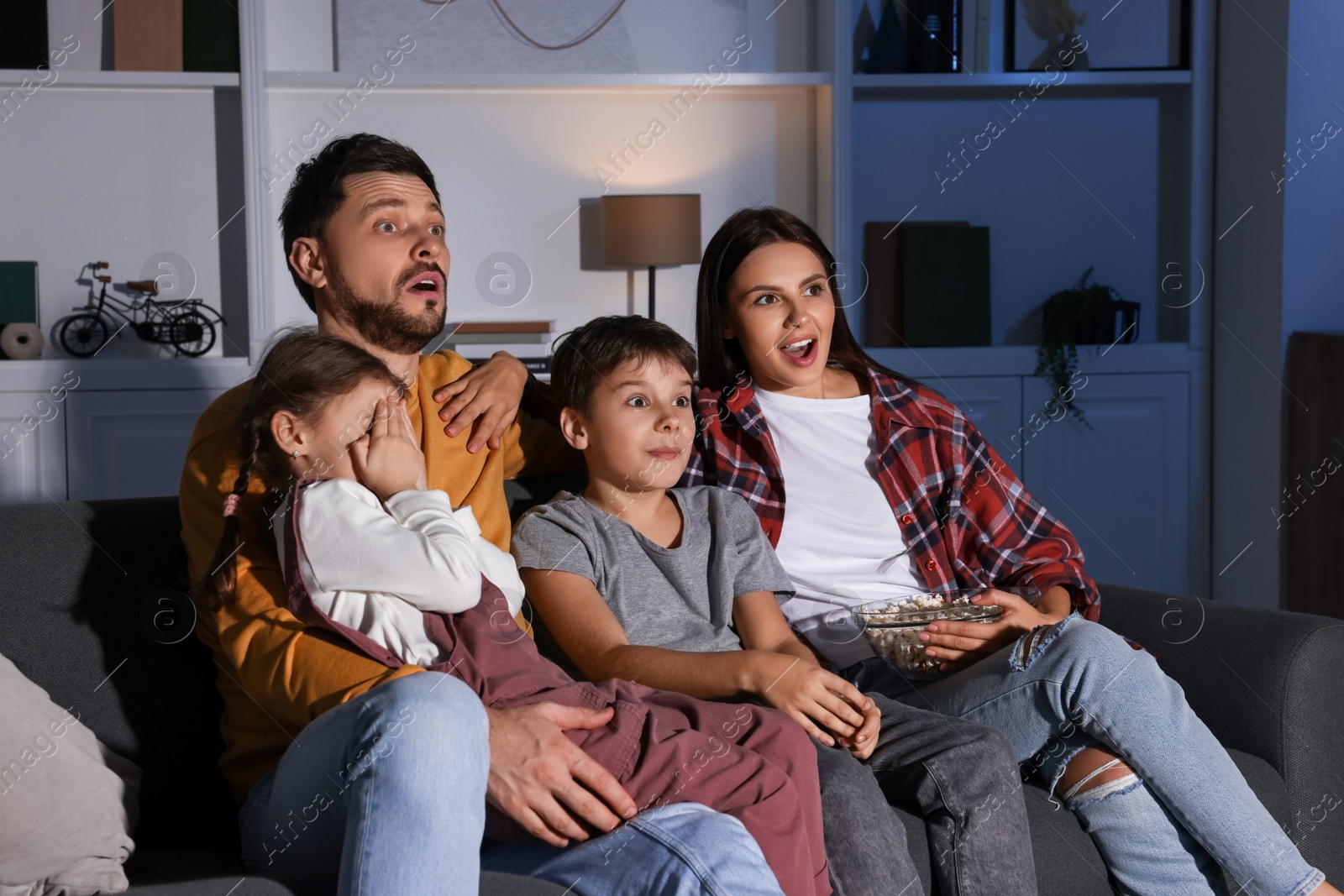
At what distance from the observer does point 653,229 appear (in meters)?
3.21

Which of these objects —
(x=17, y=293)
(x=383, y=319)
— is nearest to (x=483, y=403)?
(x=383, y=319)

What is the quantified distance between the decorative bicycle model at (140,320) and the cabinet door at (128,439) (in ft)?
0.71

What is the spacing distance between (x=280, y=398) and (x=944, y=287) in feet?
7.55

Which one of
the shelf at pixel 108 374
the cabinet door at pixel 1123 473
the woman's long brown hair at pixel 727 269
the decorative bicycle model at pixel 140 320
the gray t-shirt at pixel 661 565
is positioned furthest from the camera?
the cabinet door at pixel 1123 473

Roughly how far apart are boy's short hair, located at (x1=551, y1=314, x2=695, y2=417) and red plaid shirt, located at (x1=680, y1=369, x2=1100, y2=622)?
0.53ft

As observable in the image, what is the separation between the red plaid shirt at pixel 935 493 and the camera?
5.79ft

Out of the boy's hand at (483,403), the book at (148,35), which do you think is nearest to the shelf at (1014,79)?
the book at (148,35)

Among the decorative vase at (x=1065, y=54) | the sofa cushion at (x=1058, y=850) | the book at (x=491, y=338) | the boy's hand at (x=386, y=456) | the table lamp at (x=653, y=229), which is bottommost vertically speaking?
the sofa cushion at (x=1058, y=850)

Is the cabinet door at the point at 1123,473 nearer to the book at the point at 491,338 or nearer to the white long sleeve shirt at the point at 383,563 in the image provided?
the book at the point at 491,338

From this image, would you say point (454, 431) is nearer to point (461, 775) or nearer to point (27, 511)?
point (27, 511)

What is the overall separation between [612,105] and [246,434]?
2225 millimetres

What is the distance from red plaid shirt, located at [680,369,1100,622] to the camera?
176 centimetres

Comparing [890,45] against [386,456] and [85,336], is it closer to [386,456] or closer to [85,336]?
Answer: [85,336]

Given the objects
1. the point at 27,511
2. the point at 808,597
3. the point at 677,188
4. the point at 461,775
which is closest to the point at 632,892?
the point at 461,775
